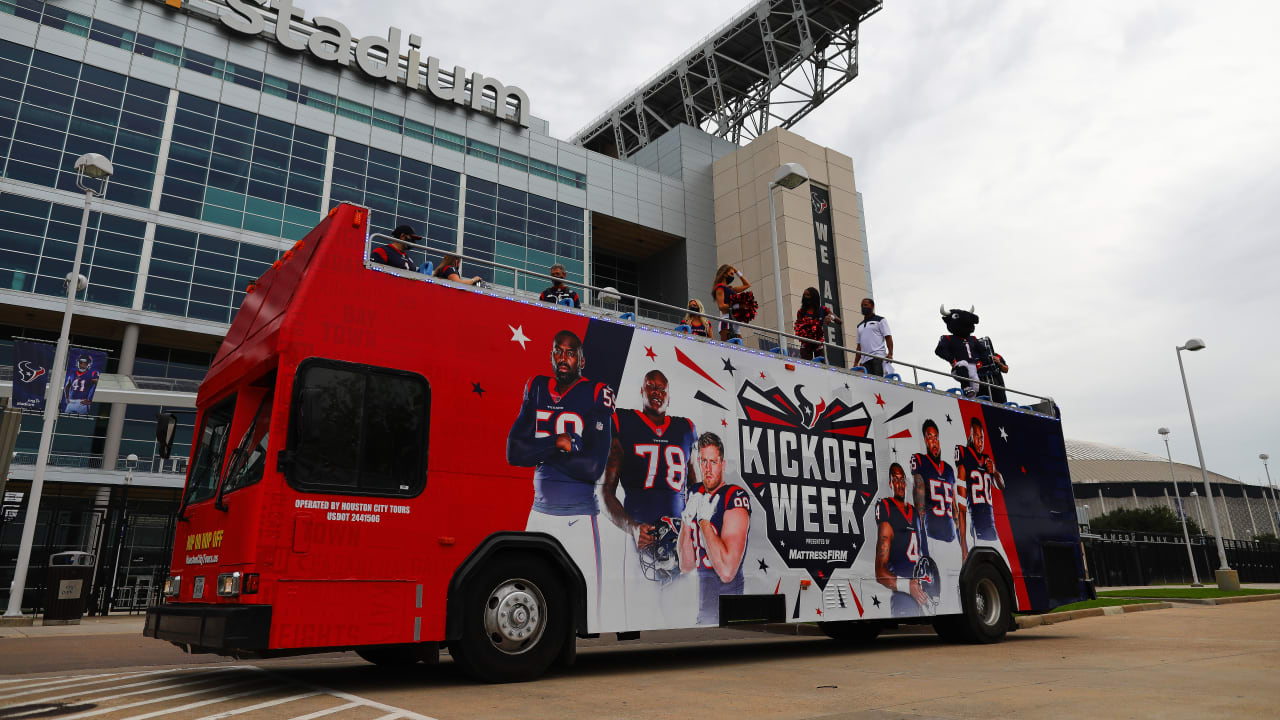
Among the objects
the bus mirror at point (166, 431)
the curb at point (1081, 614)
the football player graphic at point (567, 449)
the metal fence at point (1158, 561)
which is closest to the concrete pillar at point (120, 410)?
the bus mirror at point (166, 431)

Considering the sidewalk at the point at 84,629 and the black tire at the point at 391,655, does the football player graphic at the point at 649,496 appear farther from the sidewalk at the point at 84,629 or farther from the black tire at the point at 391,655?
the sidewalk at the point at 84,629

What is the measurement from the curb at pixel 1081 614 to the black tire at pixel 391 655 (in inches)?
472

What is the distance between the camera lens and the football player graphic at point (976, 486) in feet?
38.9

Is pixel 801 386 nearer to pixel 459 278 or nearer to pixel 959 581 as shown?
pixel 959 581

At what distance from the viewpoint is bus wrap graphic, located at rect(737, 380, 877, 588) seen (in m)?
9.53

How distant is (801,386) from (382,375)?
Result: 5.61m

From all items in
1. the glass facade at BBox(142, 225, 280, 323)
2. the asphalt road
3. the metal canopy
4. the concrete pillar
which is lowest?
the asphalt road

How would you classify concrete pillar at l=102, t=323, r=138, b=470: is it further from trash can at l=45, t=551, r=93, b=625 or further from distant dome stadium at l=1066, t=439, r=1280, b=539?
distant dome stadium at l=1066, t=439, r=1280, b=539

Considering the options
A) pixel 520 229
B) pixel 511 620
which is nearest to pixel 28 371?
pixel 511 620

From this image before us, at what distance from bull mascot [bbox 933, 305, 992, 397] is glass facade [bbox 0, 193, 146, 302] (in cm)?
3387

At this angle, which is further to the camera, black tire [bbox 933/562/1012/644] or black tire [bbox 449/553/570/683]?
black tire [bbox 933/562/1012/644]

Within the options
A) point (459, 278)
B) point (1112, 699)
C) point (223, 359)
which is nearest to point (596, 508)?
point (459, 278)

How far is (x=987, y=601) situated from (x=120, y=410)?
35.4m

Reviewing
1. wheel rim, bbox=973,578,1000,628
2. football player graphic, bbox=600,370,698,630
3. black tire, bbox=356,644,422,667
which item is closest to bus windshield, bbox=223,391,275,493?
black tire, bbox=356,644,422,667
